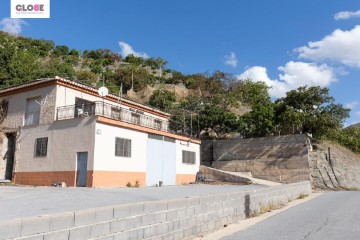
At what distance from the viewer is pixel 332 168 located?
3086 cm

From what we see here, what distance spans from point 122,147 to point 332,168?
1957cm

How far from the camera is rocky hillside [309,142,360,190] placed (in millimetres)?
29592

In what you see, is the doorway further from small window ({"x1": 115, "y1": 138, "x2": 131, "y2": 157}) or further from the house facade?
small window ({"x1": 115, "y1": 138, "x2": 131, "y2": 157})

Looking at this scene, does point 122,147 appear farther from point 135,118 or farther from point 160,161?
point 135,118

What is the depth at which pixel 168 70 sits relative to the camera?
76312 millimetres

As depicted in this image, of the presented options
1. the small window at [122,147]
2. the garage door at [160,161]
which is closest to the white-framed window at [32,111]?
the small window at [122,147]

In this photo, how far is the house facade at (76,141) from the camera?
20.0 metres

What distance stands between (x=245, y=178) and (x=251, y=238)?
19.8 metres

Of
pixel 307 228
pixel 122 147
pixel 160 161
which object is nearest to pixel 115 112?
pixel 122 147

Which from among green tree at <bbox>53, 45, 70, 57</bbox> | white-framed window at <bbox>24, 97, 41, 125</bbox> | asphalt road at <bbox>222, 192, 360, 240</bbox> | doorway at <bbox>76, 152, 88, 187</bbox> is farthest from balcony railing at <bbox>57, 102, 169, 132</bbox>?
green tree at <bbox>53, 45, 70, 57</bbox>

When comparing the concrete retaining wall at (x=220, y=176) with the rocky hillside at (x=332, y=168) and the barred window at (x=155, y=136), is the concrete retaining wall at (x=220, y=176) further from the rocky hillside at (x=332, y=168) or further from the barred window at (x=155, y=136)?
the rocky hillside at (x=332, y=168)

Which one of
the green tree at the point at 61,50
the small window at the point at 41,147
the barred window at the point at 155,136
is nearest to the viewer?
the small window at the point at 41,147

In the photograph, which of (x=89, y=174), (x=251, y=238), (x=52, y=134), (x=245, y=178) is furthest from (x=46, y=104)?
(x=251, y=238)

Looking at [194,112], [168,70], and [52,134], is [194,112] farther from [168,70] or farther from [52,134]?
[168,70]
